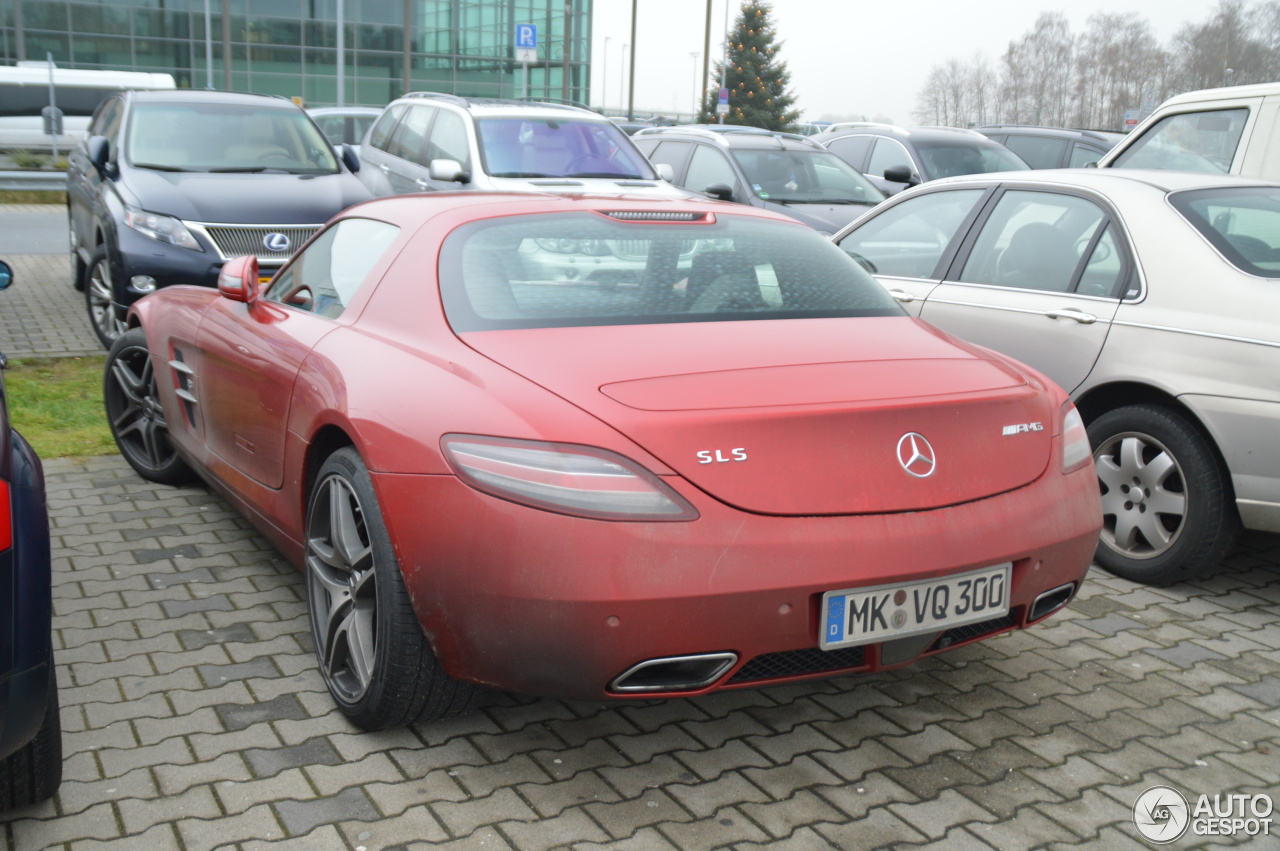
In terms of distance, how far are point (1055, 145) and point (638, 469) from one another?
13799 mm

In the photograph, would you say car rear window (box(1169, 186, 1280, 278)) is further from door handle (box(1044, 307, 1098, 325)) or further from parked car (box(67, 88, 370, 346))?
parked car (box(67, 88, 370, 346))

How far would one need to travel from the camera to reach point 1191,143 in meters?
7.15

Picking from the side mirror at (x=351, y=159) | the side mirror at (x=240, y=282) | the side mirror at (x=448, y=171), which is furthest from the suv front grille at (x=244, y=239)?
the side mirror at (x=240, y=282)

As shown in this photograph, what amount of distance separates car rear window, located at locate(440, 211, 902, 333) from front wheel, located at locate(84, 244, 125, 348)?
549 centimetres

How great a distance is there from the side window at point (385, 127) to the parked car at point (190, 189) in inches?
71.0

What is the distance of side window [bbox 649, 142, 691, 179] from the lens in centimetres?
1212

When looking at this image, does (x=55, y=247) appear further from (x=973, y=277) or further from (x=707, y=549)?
(x=707, y=549)

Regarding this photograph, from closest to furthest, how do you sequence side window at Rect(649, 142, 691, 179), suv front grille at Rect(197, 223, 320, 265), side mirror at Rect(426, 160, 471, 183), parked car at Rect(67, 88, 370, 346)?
1. parked car at Rect(67, 88, 370, 346)
2. suv front grille at Rect(197, 223, 320, 265)
3. side mirror at Rect(426, 160, 471, 183)
4. side window at Rect(649, 142, 691, 179)

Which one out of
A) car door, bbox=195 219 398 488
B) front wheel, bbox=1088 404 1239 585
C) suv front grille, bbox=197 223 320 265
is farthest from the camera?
suv front grille, bbox=197 223 320 265

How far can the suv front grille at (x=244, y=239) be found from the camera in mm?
7941

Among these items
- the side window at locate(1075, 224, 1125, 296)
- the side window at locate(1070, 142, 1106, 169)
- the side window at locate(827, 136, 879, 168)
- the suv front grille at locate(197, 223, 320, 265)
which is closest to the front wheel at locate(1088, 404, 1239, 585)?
the side window at locate(1075, 224, 1125, 296)

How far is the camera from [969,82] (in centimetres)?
9050

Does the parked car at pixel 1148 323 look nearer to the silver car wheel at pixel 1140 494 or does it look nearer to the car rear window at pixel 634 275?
the silver car wheel at pixel 1140 494

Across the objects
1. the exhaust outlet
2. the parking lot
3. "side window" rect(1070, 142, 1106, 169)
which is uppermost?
"side window" rect(1070, 142, 1106, 169)
